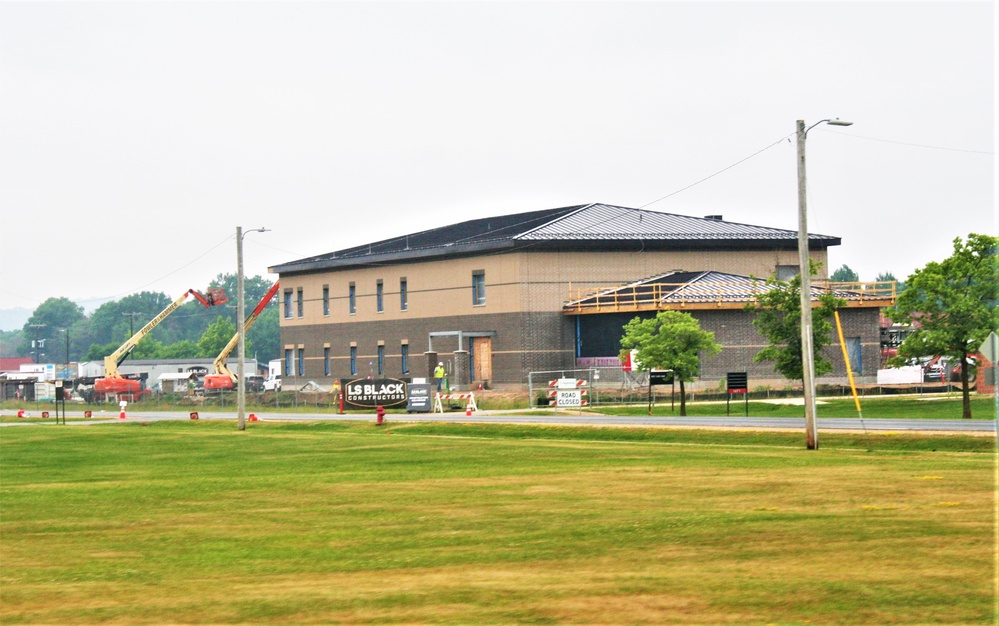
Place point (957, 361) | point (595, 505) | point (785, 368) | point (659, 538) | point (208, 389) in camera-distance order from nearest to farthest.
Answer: point (659, 538) < point (595, 505) < point (957, 361) < point (785, 368) < point (208, 389)

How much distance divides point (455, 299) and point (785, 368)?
3184cm

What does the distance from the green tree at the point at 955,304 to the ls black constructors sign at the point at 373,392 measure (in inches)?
1054

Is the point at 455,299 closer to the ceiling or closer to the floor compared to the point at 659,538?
closer to the ceiling

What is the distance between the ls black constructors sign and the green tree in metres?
26.8

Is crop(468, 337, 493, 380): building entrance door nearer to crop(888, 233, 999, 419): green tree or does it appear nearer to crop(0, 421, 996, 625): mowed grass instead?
crop(888, 233, 999, 419): green tree

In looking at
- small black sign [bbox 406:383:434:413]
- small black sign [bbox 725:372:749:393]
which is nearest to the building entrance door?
small black sign [bbox 406:383:434:413]

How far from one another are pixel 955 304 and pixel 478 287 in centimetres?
3787

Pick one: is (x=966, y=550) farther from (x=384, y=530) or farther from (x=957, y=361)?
(x=957, y=361)

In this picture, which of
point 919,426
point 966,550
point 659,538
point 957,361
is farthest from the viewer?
point 957,361

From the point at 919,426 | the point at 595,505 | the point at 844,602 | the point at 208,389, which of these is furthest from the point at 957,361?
the point at 208,389

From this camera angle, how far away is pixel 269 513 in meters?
20.1

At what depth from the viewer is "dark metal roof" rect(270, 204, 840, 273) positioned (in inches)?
3142

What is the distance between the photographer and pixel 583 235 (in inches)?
3150

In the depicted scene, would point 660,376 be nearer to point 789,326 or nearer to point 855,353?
point 789,326
